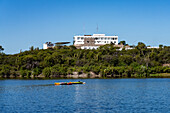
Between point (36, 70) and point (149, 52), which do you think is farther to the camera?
point (149, 52)

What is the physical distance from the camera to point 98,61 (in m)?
153

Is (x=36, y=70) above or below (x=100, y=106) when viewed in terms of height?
above

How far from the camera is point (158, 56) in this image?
159m

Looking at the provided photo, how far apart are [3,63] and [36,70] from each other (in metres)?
23.6

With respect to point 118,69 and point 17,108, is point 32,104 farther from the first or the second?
point 118,69

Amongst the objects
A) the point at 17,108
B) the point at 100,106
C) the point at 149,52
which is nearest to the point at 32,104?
the point at 17,108

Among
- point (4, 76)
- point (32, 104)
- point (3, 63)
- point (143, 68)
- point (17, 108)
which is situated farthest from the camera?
point (3, 63)

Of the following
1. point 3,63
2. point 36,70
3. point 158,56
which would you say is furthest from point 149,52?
point 3,63

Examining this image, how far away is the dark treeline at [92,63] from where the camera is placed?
457ft

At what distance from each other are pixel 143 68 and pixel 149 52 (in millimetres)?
37614

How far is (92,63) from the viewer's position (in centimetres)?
14750

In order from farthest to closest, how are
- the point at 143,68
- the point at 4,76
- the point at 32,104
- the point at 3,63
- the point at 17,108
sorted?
the point at 3,63
the point at 4,76
the point at 143,68
the point at 32,104
the point at 17,108

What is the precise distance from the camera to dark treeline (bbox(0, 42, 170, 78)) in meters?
139

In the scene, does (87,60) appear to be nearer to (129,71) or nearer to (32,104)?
(129,71)
